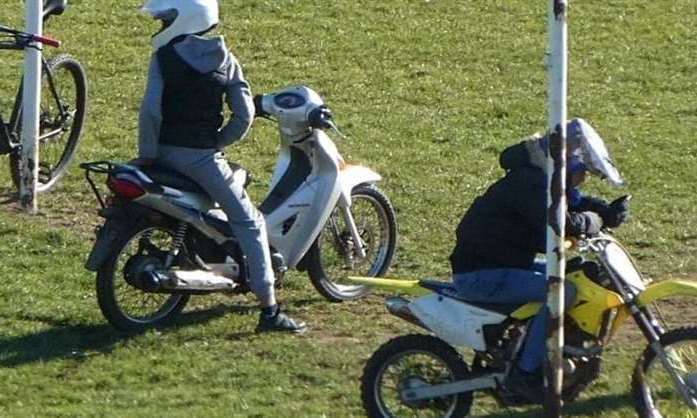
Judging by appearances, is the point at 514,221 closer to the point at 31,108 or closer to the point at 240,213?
the point at 240,213

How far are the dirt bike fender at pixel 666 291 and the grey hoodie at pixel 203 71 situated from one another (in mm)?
2443

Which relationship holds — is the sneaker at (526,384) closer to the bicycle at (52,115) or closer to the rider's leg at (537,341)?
the rider's leg at (537,341)

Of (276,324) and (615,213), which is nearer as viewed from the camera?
(615,213)

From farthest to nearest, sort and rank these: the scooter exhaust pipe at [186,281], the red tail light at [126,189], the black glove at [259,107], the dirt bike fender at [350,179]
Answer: the dirt bike fender at [350,179] → the black glove at [259,107] → the scooter exhaust pipe at [186,281] → the red tail light at [126,189]

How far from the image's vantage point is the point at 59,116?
11703 mm

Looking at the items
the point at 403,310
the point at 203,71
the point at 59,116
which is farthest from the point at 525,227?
the point at 59,116

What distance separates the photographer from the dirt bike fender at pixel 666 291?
7.35m

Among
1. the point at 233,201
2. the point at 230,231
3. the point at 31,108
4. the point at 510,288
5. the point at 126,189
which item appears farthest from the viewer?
the point at 31,108

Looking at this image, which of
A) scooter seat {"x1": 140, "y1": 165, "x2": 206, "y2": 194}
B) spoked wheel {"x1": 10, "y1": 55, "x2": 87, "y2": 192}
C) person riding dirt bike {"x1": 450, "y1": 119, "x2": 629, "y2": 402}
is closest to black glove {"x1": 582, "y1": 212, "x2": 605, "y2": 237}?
person riding dirt bike {"x1": 450, "y1": 119, "x2": 629, "y2": 402}

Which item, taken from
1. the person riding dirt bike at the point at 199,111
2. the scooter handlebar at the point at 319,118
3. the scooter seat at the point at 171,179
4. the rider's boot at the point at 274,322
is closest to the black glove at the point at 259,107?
the scooter handlebar at the point at 319,118

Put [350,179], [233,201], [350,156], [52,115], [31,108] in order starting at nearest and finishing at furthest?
[233,201] < [350,179] < [31,108] < [52,115] < [350,156]

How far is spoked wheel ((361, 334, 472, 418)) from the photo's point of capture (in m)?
7.56

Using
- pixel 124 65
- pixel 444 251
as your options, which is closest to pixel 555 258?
pixel 444 251

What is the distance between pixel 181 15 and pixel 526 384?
2.64 meters
